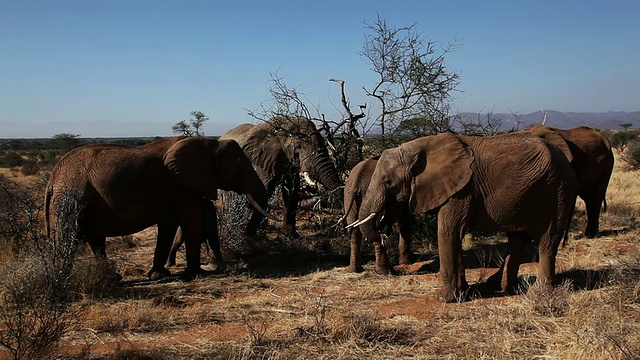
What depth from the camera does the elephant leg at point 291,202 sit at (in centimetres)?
1188

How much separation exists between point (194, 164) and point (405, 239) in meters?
3.59

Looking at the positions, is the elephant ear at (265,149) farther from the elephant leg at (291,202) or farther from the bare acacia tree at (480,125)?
the bare acacia tree at (480,125)

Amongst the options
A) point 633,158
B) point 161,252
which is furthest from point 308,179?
point 633,158

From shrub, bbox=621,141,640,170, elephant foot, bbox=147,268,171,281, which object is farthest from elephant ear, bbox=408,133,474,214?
shrub, bbox=621,141,640,170

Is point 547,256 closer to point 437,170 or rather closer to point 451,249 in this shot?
point 451,249

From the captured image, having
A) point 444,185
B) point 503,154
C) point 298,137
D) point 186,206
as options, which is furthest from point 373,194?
point 298,137

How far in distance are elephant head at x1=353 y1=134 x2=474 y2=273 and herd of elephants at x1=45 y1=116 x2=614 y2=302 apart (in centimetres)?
1

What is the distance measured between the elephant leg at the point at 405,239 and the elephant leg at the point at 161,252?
3614mm

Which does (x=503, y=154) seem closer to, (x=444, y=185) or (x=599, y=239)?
(x=444, y=185)

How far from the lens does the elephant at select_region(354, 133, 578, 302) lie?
22.0 ft

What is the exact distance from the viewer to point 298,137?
464 inches

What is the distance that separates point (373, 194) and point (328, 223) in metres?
5.42

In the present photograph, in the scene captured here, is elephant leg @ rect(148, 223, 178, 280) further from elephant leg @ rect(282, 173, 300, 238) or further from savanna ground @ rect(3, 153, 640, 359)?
elephant leg @ rect(282, 173, 300, 238)

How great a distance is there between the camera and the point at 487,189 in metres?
6.79
